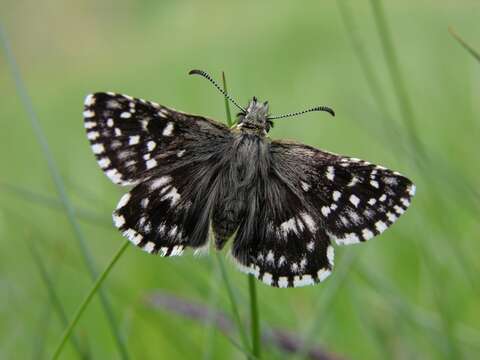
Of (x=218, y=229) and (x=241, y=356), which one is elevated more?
(x=218, y=229)

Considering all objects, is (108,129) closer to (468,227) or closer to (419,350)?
(419,350)

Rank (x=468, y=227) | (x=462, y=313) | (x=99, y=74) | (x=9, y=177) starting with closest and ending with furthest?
(x=462, y=313) → (x=468, y=227) → (x=9, y=177) → (x=99, y=74)

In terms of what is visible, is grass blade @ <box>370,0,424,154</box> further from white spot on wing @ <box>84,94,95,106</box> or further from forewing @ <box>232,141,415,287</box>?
white spot on wing @ <box>84,94,95,106</box>

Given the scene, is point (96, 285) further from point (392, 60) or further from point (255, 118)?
point (392, 60)

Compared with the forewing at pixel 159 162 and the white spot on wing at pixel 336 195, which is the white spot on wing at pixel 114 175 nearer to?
the forewing at pixel 159 162

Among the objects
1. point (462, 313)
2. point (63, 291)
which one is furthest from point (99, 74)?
point (462, 313)

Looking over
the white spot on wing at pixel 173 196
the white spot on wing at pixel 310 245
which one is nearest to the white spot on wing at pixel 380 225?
the white spot on wing at pixel 310 245

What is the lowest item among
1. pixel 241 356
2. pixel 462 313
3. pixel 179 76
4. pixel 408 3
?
pixel 241 356

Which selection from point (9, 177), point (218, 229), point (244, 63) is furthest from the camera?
point (244, 63)
